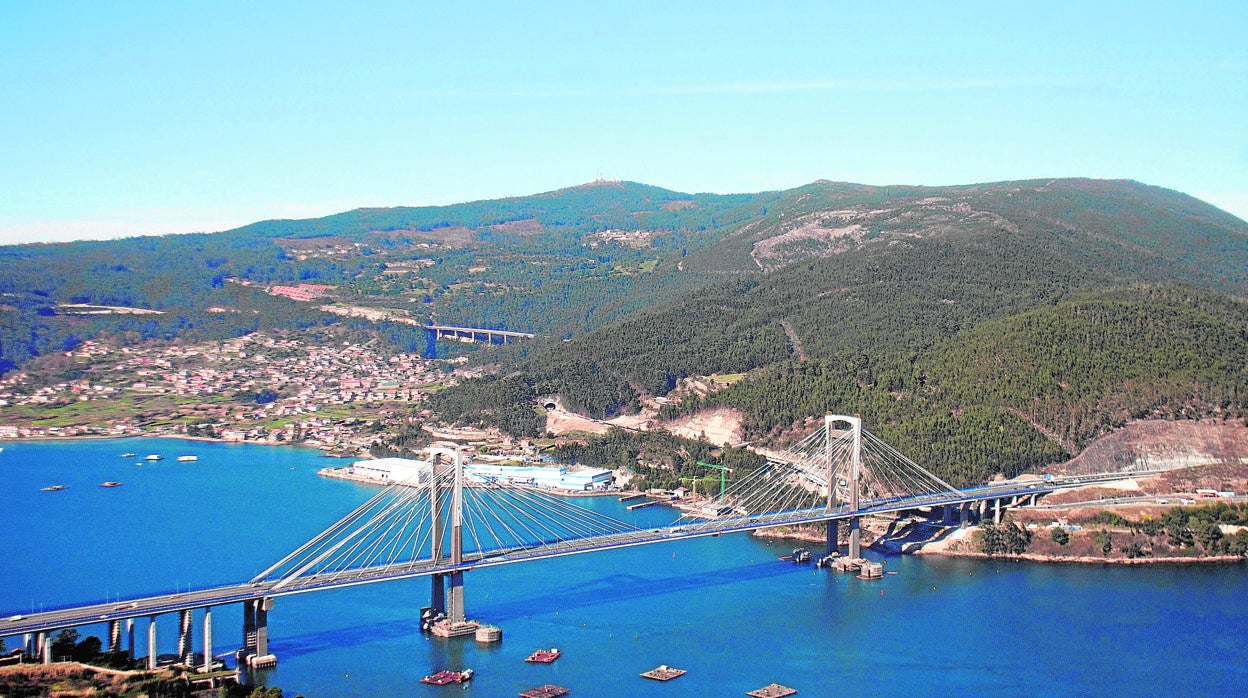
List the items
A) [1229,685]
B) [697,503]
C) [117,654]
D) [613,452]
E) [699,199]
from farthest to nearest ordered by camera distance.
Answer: [699,199]
[613,452]
[697,503]
[1229,685]
[117,654]

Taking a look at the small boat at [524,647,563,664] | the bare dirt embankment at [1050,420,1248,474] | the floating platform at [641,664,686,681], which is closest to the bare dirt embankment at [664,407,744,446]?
the bare dirt embankment at [1050,420,1248,474]

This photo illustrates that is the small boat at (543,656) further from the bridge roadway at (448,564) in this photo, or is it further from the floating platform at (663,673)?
the bridge roadway at (448,564)

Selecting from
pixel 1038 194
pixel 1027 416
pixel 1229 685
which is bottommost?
pixel 1229 685

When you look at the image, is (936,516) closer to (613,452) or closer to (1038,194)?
(613,452)

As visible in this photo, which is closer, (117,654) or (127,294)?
(117,654)

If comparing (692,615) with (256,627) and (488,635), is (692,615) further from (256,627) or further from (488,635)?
(256,627)

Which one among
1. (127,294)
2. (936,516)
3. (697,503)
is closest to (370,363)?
(127,294)

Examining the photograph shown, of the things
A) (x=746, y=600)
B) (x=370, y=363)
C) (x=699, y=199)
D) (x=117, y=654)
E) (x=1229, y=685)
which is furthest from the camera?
(x=699, y=199)
